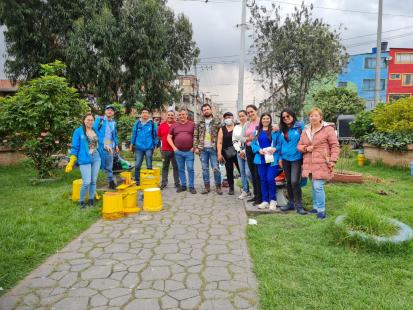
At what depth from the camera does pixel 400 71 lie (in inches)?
1688

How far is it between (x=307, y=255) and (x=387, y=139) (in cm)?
937

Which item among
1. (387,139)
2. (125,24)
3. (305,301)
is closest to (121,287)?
(305,301)

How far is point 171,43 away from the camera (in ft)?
66.3

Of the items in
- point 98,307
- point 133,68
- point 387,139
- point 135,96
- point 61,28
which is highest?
point 61,28

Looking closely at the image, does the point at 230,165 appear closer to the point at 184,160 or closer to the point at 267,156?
the point at 184,160

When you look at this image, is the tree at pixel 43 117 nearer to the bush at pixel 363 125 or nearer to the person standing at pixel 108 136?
the person standing at pixel 108 136

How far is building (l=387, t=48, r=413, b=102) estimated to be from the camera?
4266cm

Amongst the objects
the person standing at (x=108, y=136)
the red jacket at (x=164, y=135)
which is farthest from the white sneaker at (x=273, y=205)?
the person standing at (x=108, y=136)

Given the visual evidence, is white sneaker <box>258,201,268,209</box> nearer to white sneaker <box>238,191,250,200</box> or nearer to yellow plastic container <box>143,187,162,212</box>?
white sneaker <box>238,191,250,200</box>

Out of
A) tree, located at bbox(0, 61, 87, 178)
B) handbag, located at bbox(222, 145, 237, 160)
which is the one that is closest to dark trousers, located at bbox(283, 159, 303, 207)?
handbag, located at bbox(222, 145, 237, 160)

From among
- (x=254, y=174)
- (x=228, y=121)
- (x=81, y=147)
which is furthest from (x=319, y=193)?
(x=81, y=147)

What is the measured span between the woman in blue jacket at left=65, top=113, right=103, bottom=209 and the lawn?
310cm

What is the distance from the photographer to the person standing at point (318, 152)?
549 centimetres

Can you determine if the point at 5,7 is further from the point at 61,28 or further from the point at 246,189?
the point at 246,189
